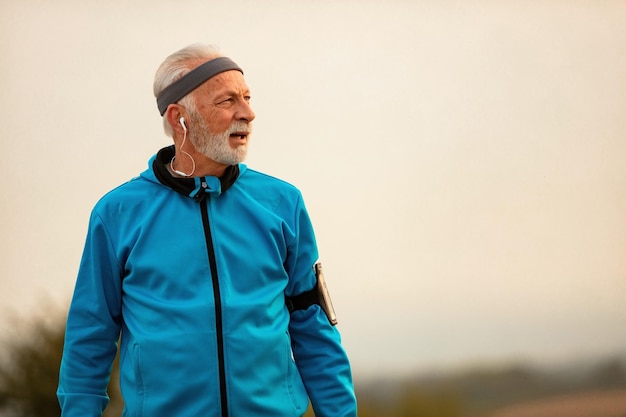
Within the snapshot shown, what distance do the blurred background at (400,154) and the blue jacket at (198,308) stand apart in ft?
5.92

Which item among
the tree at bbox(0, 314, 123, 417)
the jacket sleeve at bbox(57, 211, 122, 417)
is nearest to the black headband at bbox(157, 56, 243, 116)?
the jacket sleeve at bbox(57, 211, 122, 417)

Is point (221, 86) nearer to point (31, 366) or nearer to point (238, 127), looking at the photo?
point (238, 127)

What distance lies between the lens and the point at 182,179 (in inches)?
74.6

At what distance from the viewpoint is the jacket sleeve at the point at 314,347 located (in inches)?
76.2

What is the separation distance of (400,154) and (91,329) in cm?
221

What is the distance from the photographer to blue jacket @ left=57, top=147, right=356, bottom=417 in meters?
1.78

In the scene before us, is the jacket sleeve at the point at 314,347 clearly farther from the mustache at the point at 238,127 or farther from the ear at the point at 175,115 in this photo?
the ear at the point at 175,115

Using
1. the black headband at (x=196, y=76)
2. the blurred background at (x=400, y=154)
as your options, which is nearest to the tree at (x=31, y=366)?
the blurred background at (x=400, y=154)

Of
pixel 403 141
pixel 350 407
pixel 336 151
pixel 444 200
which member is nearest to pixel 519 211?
pixel 444 200

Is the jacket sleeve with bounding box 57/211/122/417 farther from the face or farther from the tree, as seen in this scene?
the tree

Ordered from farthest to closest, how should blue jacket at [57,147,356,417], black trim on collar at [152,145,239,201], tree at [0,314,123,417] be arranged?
tree at [0,314,123,417] < black trim on collar at [152,145,239,201] < blue jacket at [57,147,356,417]

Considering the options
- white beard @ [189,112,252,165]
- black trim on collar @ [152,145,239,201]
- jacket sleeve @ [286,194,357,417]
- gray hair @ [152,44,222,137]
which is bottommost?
jacket sleeve @ [286,194,357,417]

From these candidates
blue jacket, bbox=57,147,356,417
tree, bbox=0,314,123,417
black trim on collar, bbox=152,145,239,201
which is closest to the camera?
blue jacket, bbox=57,147,356,417

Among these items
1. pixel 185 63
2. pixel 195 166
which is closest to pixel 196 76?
pixel 185 63
